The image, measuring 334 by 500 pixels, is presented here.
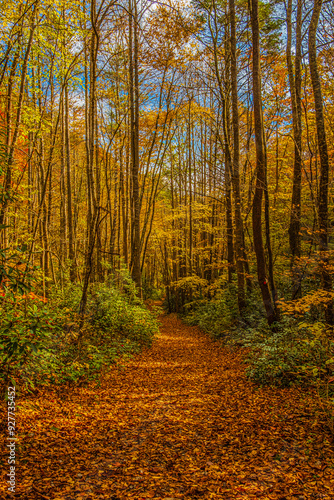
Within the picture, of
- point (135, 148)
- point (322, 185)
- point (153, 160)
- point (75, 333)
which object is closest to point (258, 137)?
point (322, 185)

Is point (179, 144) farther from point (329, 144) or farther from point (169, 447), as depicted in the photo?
point (169, 447)

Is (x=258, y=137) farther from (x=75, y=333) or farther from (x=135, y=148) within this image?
(x=75, y=333)

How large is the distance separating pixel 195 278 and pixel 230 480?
476 inches

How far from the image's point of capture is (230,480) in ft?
7.95

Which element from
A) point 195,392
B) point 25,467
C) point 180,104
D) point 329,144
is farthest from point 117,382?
point 180,104

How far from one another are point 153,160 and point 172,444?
1404 cm

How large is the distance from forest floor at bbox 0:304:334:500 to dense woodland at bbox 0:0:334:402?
1.83ft

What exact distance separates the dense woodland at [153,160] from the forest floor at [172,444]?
0.56 m

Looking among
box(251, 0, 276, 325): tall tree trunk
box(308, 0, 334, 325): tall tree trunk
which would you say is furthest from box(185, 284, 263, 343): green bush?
box(308, 0, 334, 325): tall tree trunk

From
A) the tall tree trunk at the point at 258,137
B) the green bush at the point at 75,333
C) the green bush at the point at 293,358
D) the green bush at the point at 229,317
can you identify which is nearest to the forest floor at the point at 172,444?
the green bush at the point at 293,358

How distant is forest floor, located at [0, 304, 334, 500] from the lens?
91.4 inches

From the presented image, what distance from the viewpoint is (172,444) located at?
3.06 metres

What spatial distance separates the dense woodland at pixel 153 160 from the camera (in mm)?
4590

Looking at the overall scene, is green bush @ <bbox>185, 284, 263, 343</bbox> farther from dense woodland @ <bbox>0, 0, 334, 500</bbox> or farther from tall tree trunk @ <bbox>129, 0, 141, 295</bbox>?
tall tree trunk @ <bbox>129, 0, 141, 295</bbox>
